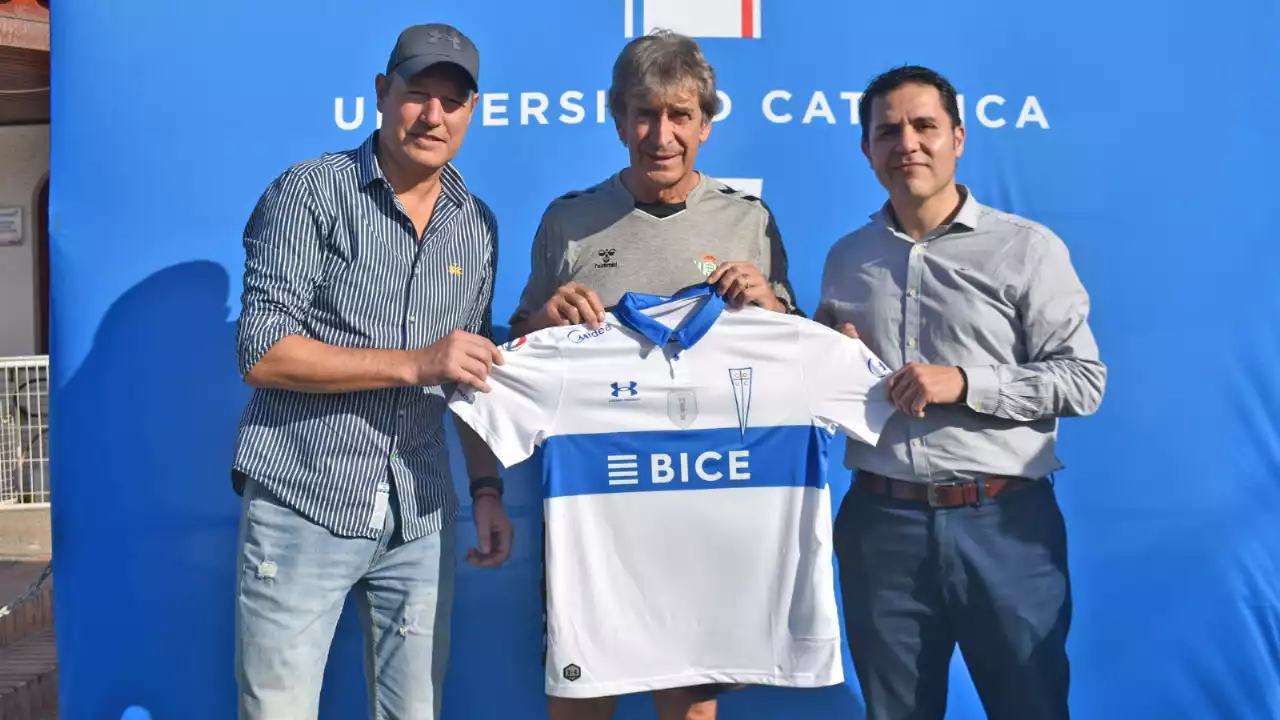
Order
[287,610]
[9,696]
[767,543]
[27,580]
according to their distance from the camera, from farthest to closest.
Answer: [27,580] → [9,696] → [767,543] → [287,610]

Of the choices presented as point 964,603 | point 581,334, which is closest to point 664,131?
point 581,334

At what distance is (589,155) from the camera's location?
2932mm

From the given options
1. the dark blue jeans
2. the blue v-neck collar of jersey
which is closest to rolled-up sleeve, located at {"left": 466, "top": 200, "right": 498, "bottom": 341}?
the blue v-neck collar of jersey

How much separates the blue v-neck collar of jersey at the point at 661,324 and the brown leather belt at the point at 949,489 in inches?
21.1

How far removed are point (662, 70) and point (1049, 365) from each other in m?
1.06

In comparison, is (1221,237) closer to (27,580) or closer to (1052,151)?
(1052,151)

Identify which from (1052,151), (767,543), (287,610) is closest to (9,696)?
(287,610)

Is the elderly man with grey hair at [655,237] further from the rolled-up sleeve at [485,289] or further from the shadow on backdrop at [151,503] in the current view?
the shadow on backdrop at [151,503]

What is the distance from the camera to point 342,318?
1.97 metres

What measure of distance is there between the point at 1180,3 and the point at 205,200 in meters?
3.15

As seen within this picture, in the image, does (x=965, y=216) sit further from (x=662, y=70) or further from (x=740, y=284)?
(x=662, y=70)

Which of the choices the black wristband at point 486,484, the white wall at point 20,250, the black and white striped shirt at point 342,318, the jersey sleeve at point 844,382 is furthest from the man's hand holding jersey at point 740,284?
the white wall at point 20,250

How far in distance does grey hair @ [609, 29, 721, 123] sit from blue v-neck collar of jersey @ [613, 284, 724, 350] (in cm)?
42

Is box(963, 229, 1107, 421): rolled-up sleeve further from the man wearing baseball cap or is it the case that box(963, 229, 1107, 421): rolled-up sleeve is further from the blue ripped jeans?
the blue ripped jeans
